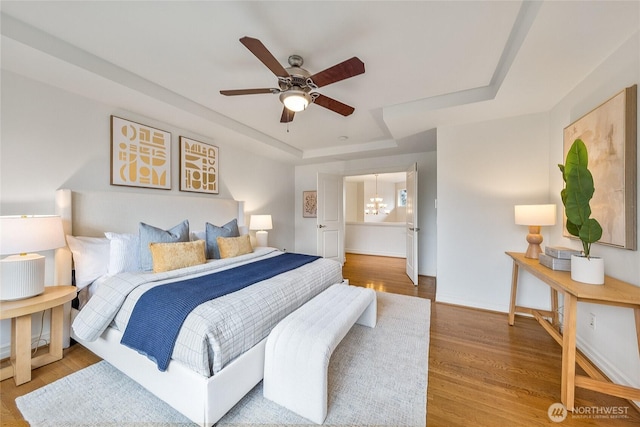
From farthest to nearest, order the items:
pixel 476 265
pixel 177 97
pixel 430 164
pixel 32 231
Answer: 1. pixel 430 164
2. pixel 476 265
3. pixel 177 97
4. pixel 32 231

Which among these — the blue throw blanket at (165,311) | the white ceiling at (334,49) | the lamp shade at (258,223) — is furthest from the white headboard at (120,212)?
the blue throw blanket at (165,311)

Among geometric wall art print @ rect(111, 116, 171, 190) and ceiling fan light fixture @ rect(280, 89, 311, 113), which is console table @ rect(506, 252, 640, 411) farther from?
geometric wall art print @ rect(111, 116, 171, 190)

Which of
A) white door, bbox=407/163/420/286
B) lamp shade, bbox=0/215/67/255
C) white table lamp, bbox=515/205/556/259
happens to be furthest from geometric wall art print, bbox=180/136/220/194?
white table lamp, bbox=515/205/556/259

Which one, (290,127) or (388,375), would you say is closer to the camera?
(388,375)

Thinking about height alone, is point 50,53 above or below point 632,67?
above

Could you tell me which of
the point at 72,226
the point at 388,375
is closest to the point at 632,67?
the point at 388,375

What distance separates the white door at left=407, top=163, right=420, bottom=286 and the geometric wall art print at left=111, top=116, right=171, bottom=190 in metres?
3.66

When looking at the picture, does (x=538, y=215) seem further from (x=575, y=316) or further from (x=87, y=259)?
(x=87, y=259)

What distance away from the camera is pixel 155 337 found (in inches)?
58.5

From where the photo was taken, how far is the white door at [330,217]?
4.91 m

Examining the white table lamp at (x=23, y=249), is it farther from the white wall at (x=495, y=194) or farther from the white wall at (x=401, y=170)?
the white wall at (x=401, y=170)

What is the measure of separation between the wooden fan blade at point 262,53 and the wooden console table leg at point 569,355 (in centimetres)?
240

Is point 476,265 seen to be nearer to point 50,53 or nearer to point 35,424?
point 35,424

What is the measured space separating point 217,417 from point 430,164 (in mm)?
4620
